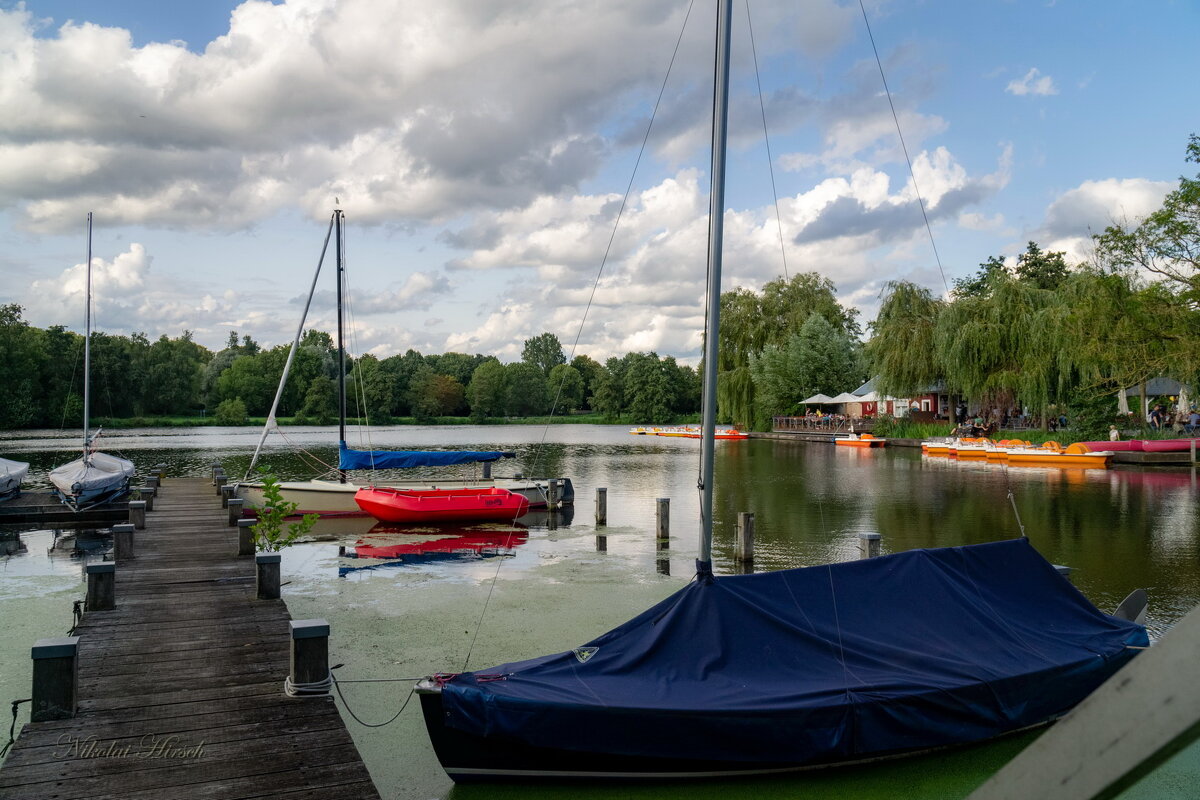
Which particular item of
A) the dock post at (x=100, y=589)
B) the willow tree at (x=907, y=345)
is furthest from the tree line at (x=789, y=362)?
the dock post at (x=100, y=589)

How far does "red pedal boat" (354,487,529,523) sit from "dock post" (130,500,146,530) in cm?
480

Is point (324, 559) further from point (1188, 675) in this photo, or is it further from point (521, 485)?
point (1188, 675)

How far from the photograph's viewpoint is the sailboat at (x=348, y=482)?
19484 millimetres

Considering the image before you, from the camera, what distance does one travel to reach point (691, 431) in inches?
2566

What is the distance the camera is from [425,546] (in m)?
16.7

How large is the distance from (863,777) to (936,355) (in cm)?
4059

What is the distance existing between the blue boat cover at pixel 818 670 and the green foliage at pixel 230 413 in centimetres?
8488

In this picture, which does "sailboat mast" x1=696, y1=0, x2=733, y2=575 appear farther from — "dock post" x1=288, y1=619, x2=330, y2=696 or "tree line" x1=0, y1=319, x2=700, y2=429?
"tree line" x1=0, y1=319, x2=700, y2=429

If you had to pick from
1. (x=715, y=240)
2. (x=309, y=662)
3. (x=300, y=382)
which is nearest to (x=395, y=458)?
(x=309, y=662)

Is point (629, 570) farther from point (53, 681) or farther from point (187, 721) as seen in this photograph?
point (53, 681)

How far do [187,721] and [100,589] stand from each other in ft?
12.1

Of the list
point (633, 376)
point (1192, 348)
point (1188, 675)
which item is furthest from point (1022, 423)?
point (633, 376)

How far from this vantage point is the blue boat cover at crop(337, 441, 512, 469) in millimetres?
20703

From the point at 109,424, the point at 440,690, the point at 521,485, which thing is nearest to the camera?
the point at 440,690
